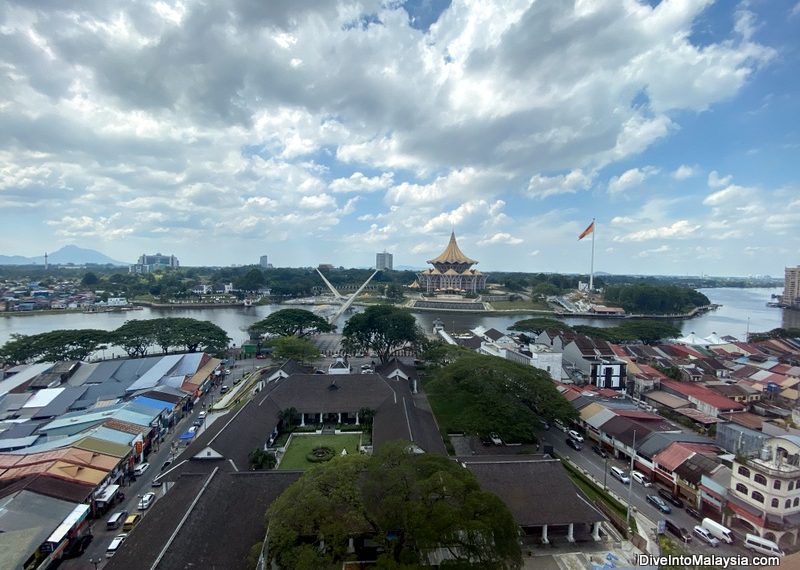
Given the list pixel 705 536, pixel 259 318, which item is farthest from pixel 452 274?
pixel 705 536

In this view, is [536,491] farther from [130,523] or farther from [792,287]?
[792,287]

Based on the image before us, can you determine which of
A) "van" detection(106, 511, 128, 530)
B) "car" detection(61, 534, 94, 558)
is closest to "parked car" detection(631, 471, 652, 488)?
"van" detection(106, 511, 128, 530)

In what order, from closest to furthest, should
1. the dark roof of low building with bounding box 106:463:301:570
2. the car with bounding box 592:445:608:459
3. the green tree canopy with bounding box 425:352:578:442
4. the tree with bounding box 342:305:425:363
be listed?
the dark roof of low building with bounding box 106:463:301:570, the green tree canopy with bounding box 425:352:578:442, the car with bounding box 592:445:608:459, the tree with bounding box 342:305:425:363

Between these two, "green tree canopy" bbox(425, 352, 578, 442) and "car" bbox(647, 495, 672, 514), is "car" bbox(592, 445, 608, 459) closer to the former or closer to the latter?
"green tree canopy" bbox(425, 352, 578, 442)

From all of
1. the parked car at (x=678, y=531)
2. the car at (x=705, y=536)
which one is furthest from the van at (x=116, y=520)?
the car at (x=705, y=536)

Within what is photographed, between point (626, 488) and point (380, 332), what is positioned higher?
point (380, 332)

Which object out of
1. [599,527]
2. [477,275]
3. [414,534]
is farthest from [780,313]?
[414,534]

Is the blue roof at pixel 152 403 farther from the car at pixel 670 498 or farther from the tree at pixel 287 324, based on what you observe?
the car at pixel 670 498
